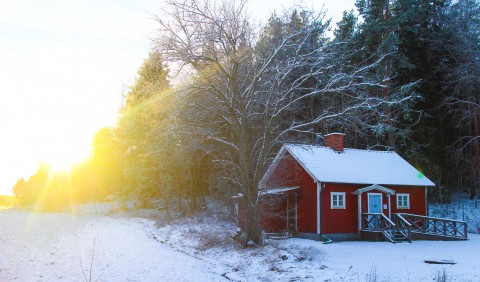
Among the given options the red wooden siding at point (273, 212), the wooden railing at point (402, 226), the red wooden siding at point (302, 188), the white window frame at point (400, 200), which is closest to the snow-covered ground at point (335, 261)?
the wooden railing at point (402, 226)

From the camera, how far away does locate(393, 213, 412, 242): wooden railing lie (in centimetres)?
2275

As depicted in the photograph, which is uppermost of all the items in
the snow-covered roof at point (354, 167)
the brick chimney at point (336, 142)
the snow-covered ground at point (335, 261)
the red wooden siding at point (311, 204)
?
the brick chimney at point (336, 142)

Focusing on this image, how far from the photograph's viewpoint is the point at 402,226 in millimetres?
23781

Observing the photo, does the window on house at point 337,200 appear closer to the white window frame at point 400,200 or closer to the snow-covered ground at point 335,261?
the snow-covered ground at point 335,261

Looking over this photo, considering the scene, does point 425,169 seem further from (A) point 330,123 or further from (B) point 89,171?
(B) point 89,171

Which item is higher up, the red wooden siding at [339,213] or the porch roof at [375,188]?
the porch roof at [375,188]

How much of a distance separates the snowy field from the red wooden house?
10.1ft

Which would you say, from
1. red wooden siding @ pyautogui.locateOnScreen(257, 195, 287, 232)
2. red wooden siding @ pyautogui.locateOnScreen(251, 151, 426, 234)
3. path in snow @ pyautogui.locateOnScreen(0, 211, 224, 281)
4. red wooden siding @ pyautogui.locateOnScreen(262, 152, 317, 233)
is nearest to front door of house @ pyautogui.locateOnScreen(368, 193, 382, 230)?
red wooden siding @ pyautogui.locateOnScreen(251, 151, 426, 234)

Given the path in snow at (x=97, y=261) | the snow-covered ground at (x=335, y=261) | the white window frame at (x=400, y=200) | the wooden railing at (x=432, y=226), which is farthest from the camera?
the white window frame at (x=400, y=200)

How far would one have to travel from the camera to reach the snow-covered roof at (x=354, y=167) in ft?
77.7

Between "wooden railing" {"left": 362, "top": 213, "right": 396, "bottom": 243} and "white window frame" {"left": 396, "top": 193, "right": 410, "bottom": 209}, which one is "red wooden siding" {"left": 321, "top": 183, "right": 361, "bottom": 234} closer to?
"wooden railing" {"left": 362, "top": 213, "right": 396, "bottom": 243}

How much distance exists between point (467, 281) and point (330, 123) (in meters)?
9.12

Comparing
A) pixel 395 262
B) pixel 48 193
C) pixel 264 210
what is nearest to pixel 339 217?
pixel 264 210

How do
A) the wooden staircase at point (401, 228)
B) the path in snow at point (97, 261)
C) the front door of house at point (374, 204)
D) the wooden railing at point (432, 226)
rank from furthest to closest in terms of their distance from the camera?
1. the wooden railing at point (432, 226)
2. the front door of house at point (374, 204)
3. the wooden staircase at point (401, 228)
4. the path in snow at point (97, 261)
